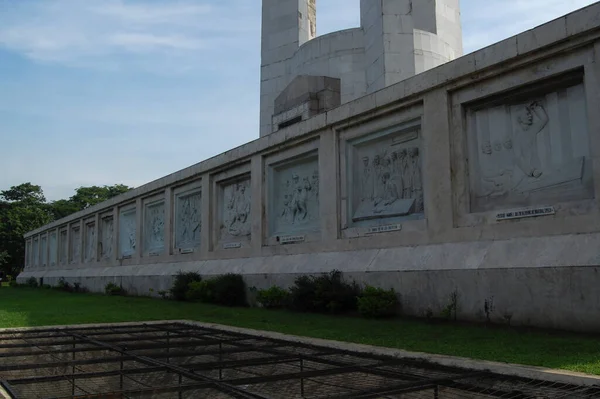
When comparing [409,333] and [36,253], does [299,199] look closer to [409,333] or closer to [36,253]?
[409,333]

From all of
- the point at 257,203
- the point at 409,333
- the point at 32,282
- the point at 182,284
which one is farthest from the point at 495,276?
the point at 32,282

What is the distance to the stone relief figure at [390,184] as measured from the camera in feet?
37.7

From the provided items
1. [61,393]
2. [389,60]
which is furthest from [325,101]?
[61,393]

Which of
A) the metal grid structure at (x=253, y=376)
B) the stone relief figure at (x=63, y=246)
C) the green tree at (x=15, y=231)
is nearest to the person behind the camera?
the metal grid structure at (x=253, y=376)

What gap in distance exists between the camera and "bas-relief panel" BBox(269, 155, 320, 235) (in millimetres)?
14242

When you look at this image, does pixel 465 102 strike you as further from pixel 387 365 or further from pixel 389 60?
pixel 389 60

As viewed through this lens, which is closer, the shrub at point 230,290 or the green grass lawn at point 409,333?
the green grass lawn at point 409,333

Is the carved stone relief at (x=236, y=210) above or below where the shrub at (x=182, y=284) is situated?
above

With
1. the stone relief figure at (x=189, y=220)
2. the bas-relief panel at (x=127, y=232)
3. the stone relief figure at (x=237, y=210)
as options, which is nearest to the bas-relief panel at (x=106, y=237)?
the bas-relief panel at (x=127, y=232)

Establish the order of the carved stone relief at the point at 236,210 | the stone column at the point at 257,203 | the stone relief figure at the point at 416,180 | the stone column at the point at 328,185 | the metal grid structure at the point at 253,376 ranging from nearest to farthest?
the metal grid structure at the point at 253,376, the stone relief figure at the point at 416,180, the stone column at the point at 328,185, the stone column at the point at 257,203, the carved stone relief at the point at 236,210

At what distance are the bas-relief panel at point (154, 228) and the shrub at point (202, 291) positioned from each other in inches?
226

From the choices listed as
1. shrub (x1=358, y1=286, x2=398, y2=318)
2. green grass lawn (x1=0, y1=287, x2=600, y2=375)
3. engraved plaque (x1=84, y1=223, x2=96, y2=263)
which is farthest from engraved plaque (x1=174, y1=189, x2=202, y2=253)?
shrub (x1=358, y1=286, x2=398, y2=318)

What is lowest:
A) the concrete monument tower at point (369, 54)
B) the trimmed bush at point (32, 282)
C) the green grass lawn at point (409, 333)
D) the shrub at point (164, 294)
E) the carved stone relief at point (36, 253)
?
the green grass lawn at point (409, 333)

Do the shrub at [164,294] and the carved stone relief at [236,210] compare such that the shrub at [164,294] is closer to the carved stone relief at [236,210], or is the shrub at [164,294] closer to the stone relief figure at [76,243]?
the carved stone relief at [236,210]
